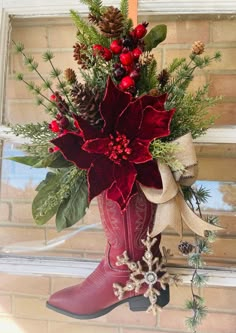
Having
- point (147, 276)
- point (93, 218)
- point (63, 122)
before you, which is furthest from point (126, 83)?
point (93, 218)

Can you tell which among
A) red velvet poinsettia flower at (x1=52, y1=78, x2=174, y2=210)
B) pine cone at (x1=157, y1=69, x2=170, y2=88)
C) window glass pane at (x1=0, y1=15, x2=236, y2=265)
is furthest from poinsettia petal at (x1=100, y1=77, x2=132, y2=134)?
window glass pane at (x1=0, y1=15, x2=236, y2=265)

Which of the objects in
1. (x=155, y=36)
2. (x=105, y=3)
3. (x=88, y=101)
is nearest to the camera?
(x=88, y=101)

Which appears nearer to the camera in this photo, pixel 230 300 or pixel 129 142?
pixel 129 142

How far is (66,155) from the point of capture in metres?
0.72

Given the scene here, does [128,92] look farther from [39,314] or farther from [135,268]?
[39,314]

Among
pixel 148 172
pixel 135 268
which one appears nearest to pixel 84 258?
pixel 135 268

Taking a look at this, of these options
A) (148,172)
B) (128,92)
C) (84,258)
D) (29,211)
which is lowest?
(84,258)

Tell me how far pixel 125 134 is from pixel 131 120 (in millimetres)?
27

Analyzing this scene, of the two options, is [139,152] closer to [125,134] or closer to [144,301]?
[125,134]

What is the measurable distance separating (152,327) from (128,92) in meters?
0.66

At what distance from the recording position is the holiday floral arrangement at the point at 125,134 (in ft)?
2.35

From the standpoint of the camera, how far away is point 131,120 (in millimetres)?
728

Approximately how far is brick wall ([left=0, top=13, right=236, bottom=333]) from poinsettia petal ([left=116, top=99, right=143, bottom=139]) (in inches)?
12.4

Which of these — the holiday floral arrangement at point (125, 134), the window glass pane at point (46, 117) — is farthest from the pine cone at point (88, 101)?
the window glass pane at point (46, 117)
